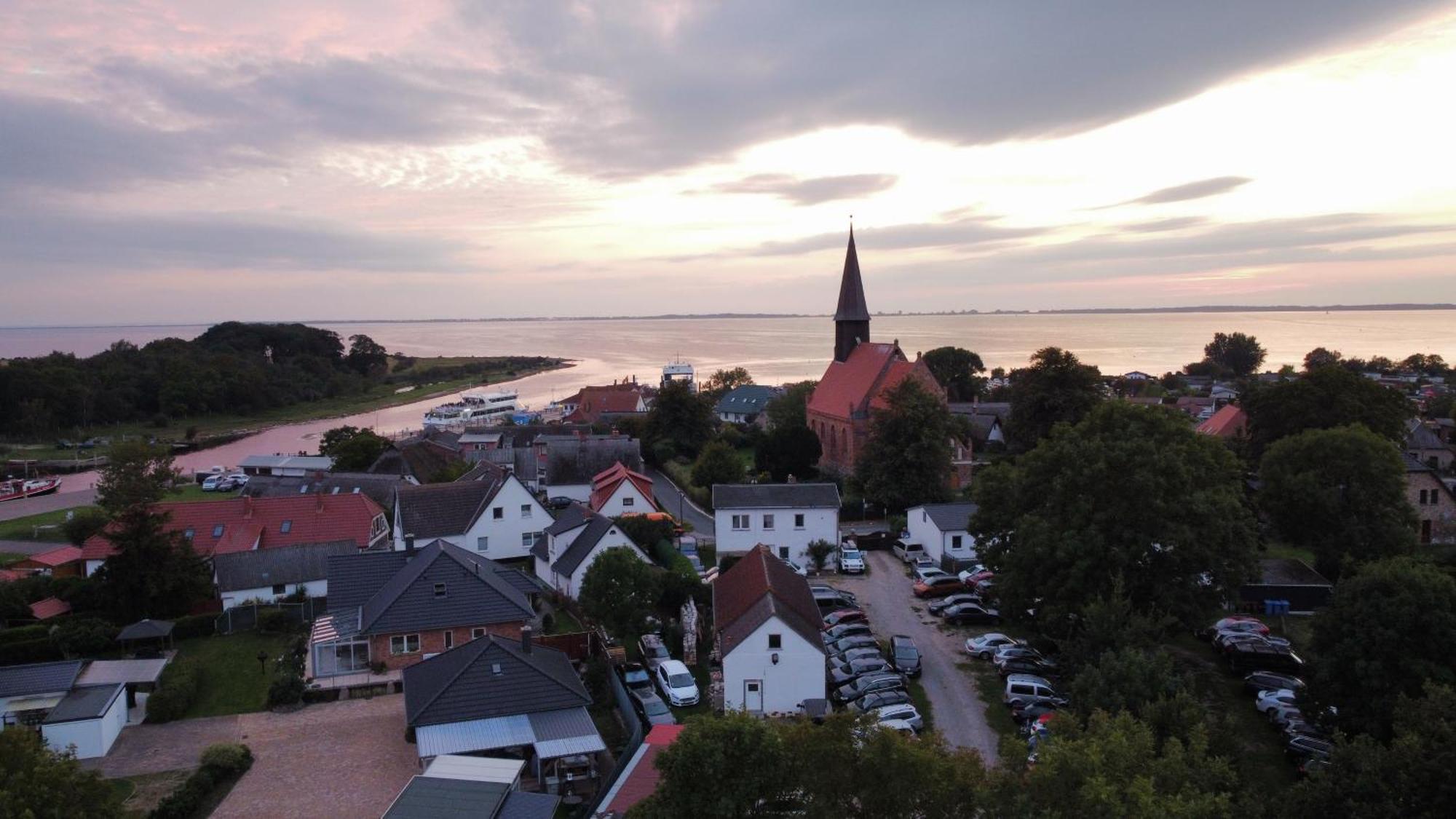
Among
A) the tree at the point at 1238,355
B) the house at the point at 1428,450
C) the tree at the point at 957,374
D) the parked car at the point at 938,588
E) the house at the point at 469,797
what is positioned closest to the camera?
the house at the point at 469,797

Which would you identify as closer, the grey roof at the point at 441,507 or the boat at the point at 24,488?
the grey roof at the point at 441,507

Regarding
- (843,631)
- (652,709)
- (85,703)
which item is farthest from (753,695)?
(85,703)

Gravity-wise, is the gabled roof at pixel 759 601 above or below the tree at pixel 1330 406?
below

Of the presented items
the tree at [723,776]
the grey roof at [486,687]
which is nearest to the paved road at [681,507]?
the grey roof at [486,687]

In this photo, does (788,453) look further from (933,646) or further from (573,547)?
(933,646)

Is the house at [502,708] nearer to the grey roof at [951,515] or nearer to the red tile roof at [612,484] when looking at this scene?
the red tile roof at [612,484]

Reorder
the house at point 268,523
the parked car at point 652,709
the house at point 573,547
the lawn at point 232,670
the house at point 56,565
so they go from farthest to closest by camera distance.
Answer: the house at point 268,523 < the house at point 56,565 < the house at point 573,547 < the lawn at point 232,670 < the parked car at point 652,709
